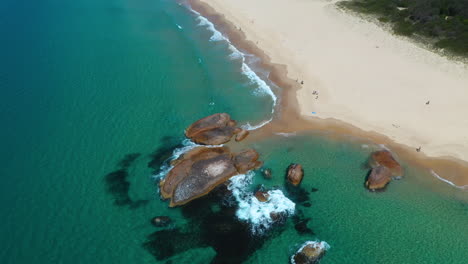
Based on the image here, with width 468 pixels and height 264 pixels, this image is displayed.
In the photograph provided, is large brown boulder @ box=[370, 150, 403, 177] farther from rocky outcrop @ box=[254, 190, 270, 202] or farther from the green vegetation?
the green vegetation

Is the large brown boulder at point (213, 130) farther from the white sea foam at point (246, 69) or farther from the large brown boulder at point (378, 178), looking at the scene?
the large brown boulder at point (378, 178)

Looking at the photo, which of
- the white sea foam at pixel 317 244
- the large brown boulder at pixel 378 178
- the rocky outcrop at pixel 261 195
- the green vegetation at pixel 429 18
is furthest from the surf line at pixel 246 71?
the green vegetation at pixel 429 18

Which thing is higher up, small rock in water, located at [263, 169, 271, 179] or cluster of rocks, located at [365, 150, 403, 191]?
cluster of rocks, located at [365, 150, 403, 191]

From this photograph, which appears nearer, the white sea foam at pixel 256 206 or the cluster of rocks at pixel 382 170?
the white sea foam at pixel 256 206

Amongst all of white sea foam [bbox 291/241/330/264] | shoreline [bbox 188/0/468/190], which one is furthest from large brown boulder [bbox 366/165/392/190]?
white sea foam [bbox 291/241/330/264]

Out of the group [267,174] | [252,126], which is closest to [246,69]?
[252,126]

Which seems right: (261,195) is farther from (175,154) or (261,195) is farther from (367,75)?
(367,75)

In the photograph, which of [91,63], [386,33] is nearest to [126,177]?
[91,63]
